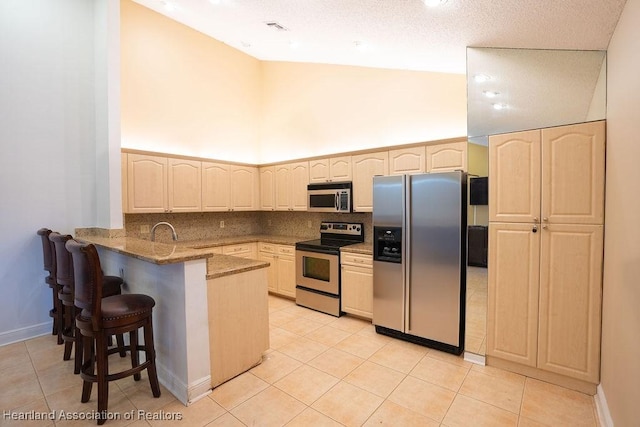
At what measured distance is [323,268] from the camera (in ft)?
12.7

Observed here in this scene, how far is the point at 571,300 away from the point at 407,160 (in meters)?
1.97

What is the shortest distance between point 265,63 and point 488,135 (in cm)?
435

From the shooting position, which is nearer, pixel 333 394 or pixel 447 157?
pixel 333 394

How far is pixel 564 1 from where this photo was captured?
5.80ft

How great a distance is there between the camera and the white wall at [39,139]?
3.08 metres

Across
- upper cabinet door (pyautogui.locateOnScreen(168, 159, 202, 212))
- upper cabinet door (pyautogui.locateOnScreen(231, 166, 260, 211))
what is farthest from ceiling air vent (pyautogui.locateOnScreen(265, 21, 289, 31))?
upper cabinet door (pyautogui.locateOnScreen(231, 166, 260, 211))

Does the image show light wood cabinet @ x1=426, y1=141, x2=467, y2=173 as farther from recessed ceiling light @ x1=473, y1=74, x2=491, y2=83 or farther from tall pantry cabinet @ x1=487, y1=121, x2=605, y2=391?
recessed ceiling light @ x1=473, y1=74, x2=491, y2=83

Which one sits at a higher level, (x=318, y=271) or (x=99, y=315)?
(x=99, y=315)

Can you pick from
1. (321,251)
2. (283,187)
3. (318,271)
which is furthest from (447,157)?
(283,187)

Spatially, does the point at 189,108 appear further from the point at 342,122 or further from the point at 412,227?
the point at 412,227

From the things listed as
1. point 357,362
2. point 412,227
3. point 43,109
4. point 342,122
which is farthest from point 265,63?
point 357,362

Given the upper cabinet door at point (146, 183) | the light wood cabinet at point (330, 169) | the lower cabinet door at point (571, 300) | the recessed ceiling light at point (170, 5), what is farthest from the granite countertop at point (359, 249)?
the recessed ceiling light at point (170, 5)

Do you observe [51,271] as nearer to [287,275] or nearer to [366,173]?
[287,275]

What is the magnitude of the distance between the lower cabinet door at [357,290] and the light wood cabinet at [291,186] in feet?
4.40
